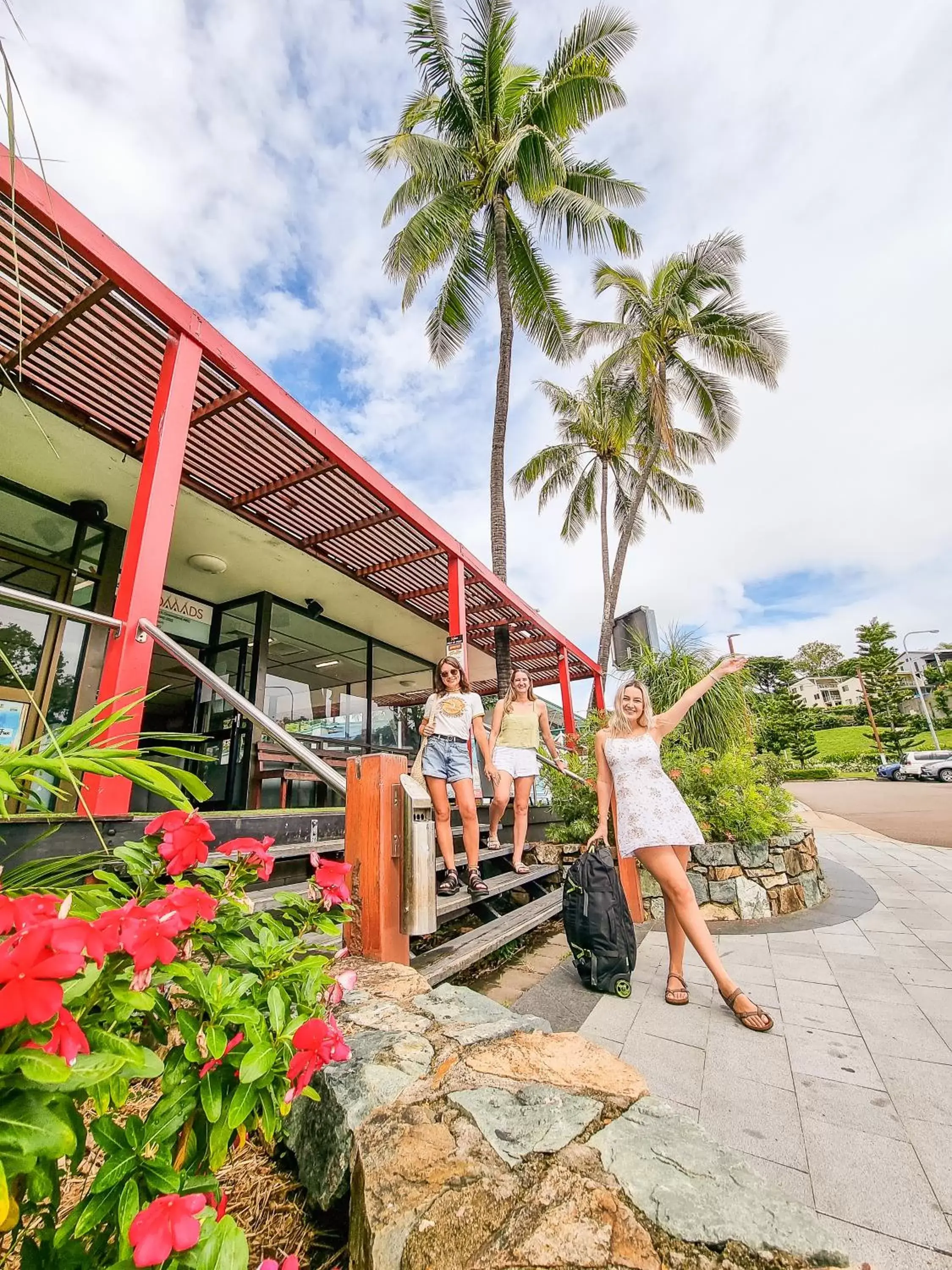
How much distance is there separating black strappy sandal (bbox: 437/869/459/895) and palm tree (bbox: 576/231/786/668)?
10.1 meters

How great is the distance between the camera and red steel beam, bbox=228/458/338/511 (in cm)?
443

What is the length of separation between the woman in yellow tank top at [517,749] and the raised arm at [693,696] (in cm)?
130

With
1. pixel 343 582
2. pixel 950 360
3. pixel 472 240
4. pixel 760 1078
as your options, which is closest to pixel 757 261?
pixel 950 360

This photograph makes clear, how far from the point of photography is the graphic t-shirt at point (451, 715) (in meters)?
3.28

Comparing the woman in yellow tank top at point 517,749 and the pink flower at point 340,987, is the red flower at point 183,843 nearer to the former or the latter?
the pink flower at point 340,987

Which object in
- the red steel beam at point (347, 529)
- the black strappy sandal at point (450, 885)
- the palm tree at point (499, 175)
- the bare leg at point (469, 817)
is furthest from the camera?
the palm tree at point (499, 175)

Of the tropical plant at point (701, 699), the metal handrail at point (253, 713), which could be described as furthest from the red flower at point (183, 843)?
the tropical plant at point (701, 699)

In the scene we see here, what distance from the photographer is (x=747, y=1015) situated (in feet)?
7.78

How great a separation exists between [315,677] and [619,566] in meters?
8.34

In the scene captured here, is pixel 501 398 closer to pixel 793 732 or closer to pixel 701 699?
pixel 701 699

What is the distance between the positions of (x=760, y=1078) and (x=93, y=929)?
2.45 metres

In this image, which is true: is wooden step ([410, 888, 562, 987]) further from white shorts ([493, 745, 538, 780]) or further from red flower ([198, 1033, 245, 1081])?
red flower ([198, 1033, 245, 1081])

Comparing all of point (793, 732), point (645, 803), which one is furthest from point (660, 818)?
point (793, 732)

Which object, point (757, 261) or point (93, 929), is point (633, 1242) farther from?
point (757, 261)
